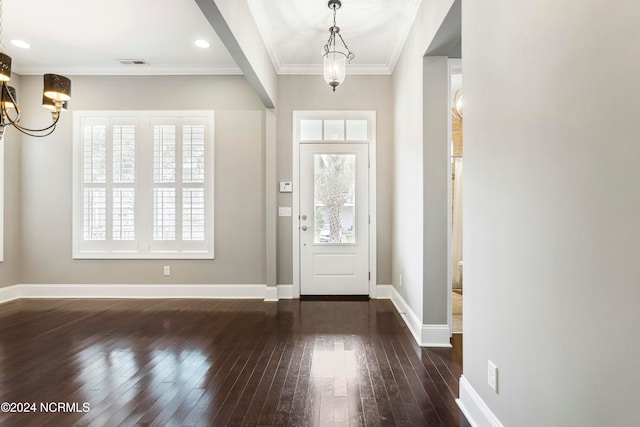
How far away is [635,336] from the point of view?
89 cm

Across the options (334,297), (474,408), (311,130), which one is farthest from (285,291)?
(474,408)

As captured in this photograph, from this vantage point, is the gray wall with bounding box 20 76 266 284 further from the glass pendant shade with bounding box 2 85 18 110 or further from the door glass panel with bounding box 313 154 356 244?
the glass pendant shade with bounding box 2 85 18 110

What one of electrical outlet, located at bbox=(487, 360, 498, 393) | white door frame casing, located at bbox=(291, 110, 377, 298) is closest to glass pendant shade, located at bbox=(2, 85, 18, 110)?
white door frame casing, located at bbox=(291, 110, 377, 298)

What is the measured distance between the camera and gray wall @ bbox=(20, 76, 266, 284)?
179 inches

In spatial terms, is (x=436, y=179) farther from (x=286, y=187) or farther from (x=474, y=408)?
(x=286, y=187)

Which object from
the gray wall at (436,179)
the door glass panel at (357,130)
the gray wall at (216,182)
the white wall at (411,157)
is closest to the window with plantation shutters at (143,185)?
the gray wall at (216,182)

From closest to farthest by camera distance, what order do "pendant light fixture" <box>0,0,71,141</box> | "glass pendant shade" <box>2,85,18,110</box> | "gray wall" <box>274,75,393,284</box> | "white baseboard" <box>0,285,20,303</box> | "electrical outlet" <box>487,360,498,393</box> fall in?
1. "electrical outlet" <box>487,360,498,393</box>
2. "pendant light fixture" <box>0,0,71,141</box>
3. "glass pendant shade" <box>2,85,18,110</box>
4. "white baseboard" <box>0,285,20,303</box>
5. "gray wall" <box>274,75,393,284</box>

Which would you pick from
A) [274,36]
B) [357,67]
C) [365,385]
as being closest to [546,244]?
[365,385]

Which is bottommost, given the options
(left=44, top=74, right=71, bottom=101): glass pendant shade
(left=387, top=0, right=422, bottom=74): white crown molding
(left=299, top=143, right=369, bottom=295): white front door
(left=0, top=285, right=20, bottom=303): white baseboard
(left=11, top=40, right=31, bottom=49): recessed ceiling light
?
(left=0, top=285, right=20, bottom=303): white baseboard

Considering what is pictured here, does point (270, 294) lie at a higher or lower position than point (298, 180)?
lower

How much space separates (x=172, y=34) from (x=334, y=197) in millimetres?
2636

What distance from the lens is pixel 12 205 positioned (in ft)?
14.8

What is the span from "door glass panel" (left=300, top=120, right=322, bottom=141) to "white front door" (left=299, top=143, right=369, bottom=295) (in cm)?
14

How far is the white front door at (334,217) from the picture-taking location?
454cm
